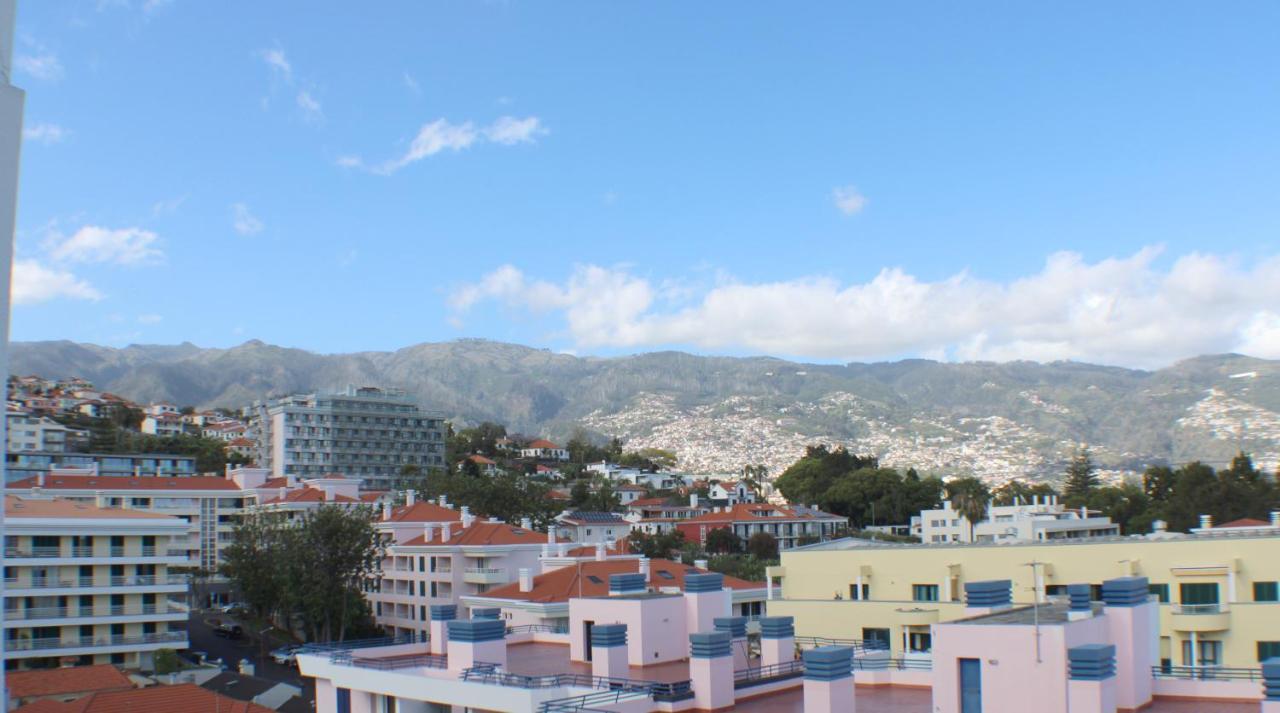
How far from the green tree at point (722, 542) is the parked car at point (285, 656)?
4656 centimetres

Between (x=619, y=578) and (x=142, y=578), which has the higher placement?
(x=619, y=578)

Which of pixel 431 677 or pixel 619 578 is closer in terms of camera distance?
pixel 431 677

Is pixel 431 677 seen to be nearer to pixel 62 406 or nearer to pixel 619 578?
pixel 619 578

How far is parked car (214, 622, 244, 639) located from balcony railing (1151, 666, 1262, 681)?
65.3 metres

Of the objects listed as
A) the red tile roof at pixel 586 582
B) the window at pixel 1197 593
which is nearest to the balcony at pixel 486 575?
the red tile roof at pixel 586 582

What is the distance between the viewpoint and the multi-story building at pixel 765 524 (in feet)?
354

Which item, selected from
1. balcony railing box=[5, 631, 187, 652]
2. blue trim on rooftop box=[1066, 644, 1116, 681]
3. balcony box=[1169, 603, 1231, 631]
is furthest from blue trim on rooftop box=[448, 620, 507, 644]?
balcony railing box=[5, 631, 187, 652]

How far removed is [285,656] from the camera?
63188 mm

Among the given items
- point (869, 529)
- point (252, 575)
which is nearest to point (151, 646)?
point (252, 575)

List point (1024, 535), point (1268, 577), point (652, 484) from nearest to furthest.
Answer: point (1268, 577) → point (1024, 535) → point (652, 484)

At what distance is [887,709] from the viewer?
18.9 m

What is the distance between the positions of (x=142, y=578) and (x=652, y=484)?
11423 cm

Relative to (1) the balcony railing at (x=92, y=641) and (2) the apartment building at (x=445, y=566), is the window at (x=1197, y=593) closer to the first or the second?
(2) the apartment building at (x=445, y=566)

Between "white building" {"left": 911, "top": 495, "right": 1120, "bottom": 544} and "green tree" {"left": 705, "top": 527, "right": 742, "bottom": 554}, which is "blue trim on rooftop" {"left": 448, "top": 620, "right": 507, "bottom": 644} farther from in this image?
"green tree" {"left": 705, "top": 527, "right": 742, "bottom": 554}
